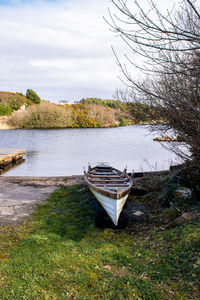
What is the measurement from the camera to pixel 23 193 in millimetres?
8969

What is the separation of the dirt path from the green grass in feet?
2.37

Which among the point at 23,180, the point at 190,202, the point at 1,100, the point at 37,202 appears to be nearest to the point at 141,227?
the point at 190,202

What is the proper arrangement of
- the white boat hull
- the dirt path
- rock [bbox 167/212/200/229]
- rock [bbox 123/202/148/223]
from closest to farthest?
1. rock [bbox 167/212/200/229]
2. the white boat hull
3. rock [bbox 123/202/148/223]
4. the dirt path

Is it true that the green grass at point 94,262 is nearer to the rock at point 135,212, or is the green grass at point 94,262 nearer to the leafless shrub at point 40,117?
the rock at point 135,212

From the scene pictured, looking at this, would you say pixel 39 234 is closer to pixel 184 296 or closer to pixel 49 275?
pixel 49 275

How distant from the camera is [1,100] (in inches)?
2680

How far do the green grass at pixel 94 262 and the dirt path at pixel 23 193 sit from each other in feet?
2.37

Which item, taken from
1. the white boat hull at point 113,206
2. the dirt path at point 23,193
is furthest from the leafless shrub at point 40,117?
the white boat hull at point 113,206

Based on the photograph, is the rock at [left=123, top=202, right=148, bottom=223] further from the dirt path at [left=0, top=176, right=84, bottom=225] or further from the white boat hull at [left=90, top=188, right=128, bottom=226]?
the dirt path at [left=0, top=176, right=84, bottom=225]

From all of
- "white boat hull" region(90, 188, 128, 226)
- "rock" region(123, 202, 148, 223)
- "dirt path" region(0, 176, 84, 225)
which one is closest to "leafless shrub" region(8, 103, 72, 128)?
"dirt path" region(0, 176, 84, 225)

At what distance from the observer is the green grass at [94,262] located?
140 inches

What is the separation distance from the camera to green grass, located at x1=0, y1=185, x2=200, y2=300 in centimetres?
355

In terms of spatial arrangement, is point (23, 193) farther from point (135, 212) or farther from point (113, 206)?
point (113, 206)

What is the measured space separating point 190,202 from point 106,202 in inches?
87.4
